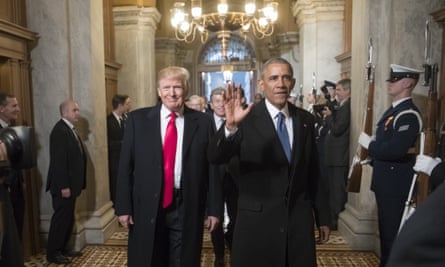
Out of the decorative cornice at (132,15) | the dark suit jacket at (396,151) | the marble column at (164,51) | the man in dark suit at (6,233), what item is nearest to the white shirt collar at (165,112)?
the man in dark suit at (6,233)

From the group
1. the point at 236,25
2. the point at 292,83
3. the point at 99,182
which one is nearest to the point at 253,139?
the point at 292,83

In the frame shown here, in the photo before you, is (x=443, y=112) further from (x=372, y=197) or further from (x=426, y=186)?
(x=426, y=186)

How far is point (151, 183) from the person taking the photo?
2604 mm

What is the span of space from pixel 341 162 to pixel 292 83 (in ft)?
9.56

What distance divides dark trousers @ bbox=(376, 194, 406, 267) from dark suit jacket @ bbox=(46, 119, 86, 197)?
9.89 ft

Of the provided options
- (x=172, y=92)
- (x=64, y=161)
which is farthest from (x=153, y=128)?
(x=64, y=161)

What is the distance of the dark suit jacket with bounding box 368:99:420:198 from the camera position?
3020mm

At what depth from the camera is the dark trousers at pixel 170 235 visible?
266 cm

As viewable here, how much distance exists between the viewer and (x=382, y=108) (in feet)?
13.3

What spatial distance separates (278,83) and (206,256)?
2.68 meters

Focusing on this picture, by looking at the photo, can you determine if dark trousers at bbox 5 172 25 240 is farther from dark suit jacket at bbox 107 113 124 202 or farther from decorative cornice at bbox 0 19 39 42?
dark suit jacket at bbox 107 113 124 202

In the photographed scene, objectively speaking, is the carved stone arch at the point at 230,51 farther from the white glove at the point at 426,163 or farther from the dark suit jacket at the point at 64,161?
the white glove at the point at 426,163

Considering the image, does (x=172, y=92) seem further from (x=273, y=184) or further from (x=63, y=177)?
(x=63, y=177)

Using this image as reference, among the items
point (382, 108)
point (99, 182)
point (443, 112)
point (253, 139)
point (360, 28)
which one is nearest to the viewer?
point (253, 139)
